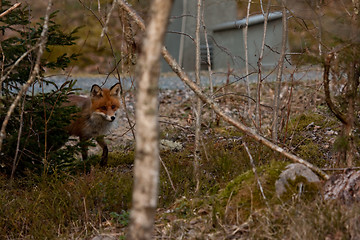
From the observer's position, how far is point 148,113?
82.7 inches

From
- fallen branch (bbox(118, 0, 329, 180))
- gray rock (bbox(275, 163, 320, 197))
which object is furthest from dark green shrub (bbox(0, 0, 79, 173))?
gray rock (bbox(275, 163, 320, 197))

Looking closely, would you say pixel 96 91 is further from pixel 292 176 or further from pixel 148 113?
pixel 148 113

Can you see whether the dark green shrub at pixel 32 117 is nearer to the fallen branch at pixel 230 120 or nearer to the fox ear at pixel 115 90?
the fox ear at pixel 115 90

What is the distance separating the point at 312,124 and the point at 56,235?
4.81m

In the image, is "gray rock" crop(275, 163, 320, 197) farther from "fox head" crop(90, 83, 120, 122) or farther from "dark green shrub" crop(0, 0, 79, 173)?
"fox head" crop(90, 83, 120, 122)

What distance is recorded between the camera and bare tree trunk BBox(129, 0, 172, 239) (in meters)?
2.08

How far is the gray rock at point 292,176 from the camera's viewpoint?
4043 millimetres

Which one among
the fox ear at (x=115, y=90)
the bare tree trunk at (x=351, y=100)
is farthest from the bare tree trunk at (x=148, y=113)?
the fox ear at (x=115, y=90)

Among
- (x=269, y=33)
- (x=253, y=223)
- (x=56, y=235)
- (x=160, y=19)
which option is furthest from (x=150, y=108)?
(x=269, y=33)

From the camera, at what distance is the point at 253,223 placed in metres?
3.77

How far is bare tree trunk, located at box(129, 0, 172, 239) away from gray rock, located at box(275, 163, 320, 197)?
214 cm

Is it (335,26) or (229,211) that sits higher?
(335,26)

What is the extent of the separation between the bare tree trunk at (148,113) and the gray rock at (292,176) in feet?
7.00

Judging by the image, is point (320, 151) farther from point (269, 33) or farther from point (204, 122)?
point (269, 33)
